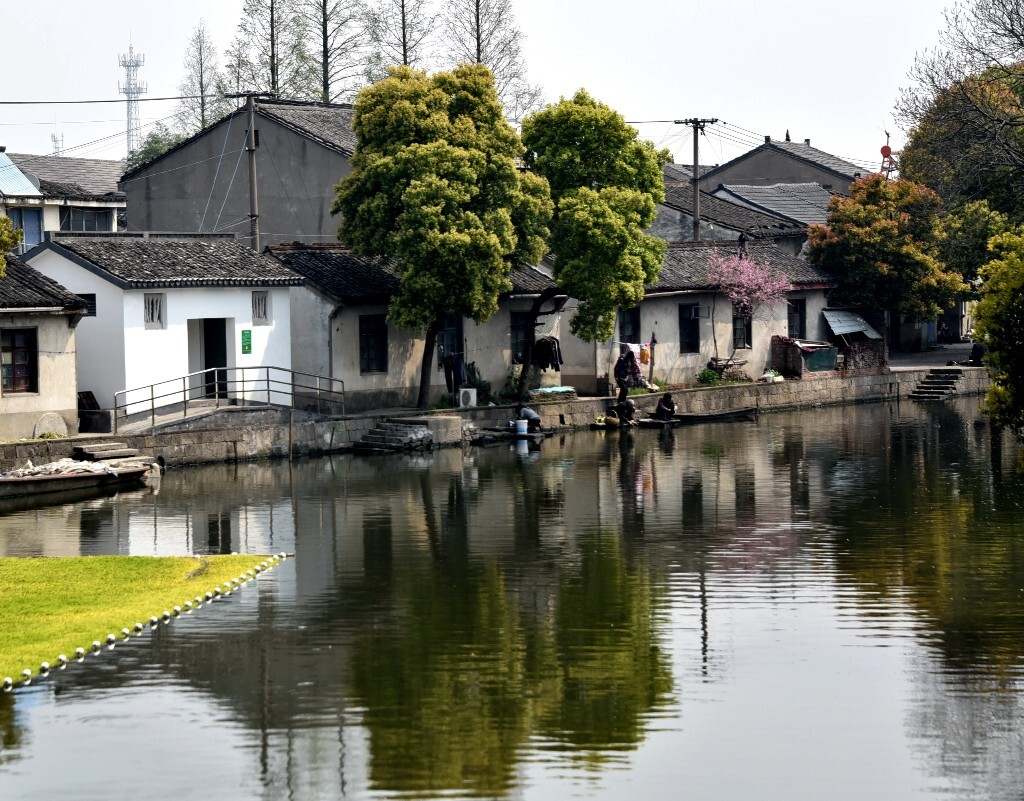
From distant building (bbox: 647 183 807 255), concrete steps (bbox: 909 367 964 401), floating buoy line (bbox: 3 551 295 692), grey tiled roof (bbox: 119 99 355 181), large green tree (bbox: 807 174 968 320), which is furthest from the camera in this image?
distant building (bbox: 647 183 807 255)

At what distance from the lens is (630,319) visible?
61250 mm

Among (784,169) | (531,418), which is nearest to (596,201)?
(531,418)

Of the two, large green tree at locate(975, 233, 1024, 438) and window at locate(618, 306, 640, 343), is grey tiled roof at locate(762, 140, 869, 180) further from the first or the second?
large green tree at locate(975, 233, 1024, 438)

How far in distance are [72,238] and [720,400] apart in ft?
80.6

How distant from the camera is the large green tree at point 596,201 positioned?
53406 millimetres

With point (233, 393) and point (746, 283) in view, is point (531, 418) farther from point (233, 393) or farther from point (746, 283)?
point (746, 283)

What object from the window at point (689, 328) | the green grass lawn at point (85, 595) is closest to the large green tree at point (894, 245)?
the window at point (689, 328)

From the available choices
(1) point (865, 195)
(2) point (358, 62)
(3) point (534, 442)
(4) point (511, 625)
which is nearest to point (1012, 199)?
(1) point (865, 195)

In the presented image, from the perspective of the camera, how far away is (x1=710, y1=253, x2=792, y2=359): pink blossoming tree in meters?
64.6

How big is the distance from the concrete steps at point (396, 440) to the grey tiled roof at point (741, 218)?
2826cm

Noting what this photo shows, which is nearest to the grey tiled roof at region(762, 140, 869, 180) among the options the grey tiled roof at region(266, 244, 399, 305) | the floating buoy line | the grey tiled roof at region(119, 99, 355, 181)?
the grey tiled roof at region(119, 99, 355, 181)

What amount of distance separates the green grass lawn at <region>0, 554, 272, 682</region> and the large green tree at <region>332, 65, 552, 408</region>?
21.1 meters

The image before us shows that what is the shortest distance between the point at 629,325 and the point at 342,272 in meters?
13.7

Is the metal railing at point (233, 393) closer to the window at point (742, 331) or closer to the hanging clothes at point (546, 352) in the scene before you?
the hanging clothes at point (546, 352)
